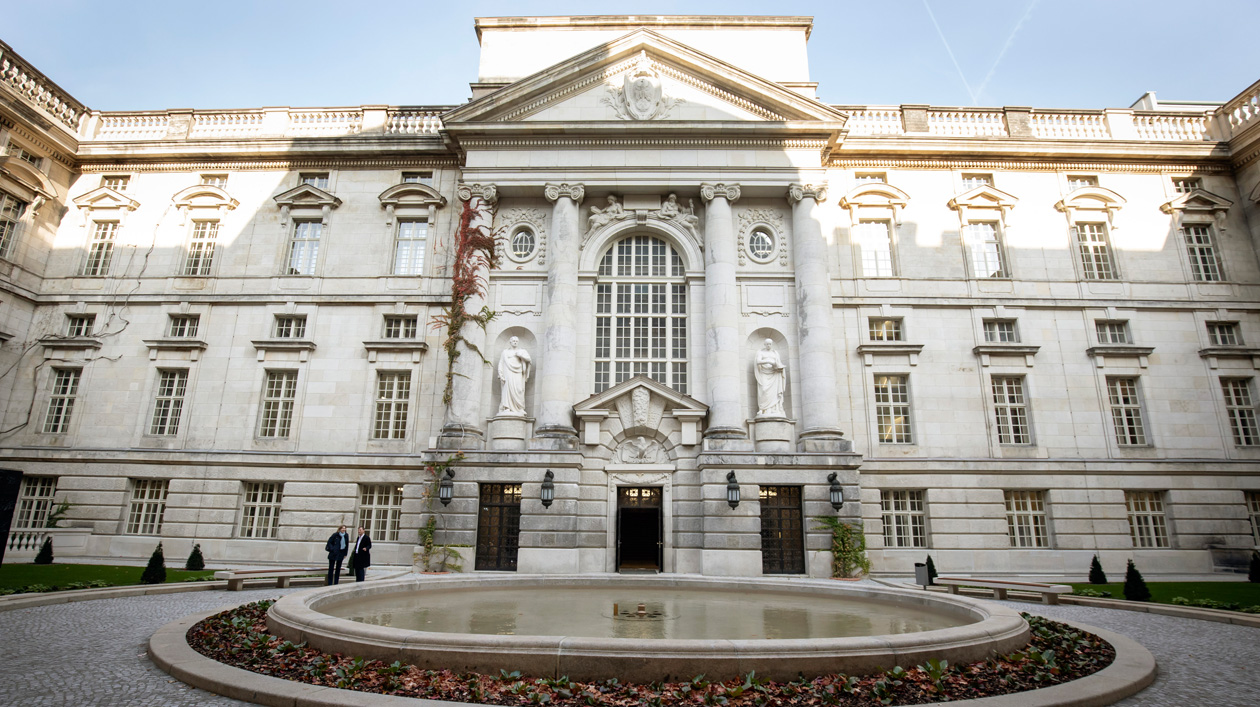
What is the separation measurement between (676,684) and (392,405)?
852 inches

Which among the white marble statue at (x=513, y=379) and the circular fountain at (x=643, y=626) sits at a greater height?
the white marble statue at (x=513, y=379)

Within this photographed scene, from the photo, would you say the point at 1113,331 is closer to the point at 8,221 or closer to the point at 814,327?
the point at 814,327

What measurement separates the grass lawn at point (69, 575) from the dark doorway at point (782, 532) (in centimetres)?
1773

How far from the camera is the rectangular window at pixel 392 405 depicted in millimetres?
25500

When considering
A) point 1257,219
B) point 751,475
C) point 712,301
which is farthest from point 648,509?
point 1257,219

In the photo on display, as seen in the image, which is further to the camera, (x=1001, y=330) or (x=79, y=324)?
(x=79, y=324)

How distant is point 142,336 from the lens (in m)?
27.0

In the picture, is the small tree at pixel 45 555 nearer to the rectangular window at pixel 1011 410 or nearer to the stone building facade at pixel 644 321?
the stone building facade at pixel 644 321

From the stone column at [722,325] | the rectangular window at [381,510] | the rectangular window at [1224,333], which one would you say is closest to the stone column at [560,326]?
the stone column at [722,325]

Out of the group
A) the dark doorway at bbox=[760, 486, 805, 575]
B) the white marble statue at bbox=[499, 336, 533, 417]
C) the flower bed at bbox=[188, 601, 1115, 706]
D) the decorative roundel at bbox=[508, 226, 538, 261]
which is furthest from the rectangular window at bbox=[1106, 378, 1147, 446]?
the decorative roundel at bbox=[508, 226, 538, 261]

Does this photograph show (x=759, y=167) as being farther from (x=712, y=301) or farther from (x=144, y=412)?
(x=144, y=412)

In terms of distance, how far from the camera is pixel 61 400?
26.7m

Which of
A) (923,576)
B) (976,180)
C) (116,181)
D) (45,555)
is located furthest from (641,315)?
(116,181)

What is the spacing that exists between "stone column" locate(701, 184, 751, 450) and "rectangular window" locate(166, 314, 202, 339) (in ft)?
71.4
